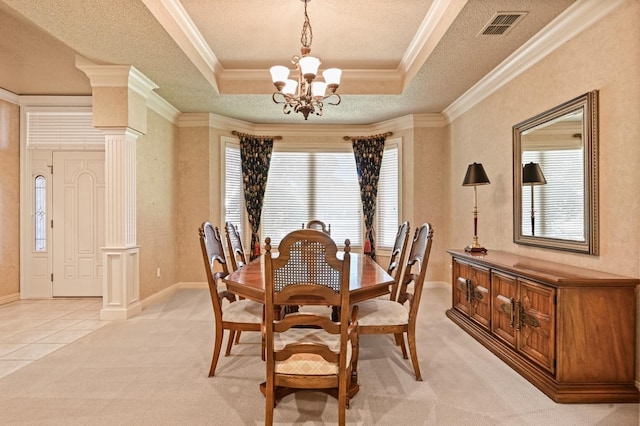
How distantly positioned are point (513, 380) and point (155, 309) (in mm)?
3928

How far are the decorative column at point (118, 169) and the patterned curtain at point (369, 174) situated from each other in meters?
3.43

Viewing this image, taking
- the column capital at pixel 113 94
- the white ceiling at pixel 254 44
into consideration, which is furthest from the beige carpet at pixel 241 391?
the white ceiling at pixel 254 44

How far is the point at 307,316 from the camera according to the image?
Result: 1.72 m

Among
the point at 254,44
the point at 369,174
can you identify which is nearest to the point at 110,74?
the point at 254,44

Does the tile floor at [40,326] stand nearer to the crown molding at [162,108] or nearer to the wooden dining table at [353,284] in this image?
the wooden dining table at [353,284]

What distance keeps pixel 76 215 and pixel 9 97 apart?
1828mm

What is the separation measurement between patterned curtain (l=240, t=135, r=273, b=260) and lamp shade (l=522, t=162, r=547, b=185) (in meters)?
3.95

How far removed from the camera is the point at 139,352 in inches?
117

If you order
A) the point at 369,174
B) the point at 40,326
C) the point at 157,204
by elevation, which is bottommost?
the point at 40,326

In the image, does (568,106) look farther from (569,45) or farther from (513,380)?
(513,380)

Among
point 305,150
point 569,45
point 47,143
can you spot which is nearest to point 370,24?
point 569,45

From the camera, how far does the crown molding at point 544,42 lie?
2523mm

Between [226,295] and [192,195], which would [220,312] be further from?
[192,195]

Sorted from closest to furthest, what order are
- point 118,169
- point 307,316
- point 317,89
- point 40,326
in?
point 307,316 → point 317,89 → point 40,326 → point 118,169
